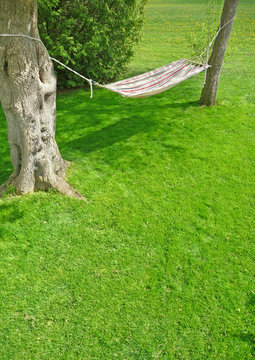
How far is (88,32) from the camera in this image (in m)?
6.64

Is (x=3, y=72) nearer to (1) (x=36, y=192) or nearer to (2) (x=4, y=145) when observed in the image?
(1) (x=36, y=192)

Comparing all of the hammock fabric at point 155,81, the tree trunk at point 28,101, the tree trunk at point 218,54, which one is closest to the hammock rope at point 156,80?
the hammock fabric at point 155,81

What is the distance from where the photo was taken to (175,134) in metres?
5.43

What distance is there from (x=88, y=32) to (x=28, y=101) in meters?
4.24

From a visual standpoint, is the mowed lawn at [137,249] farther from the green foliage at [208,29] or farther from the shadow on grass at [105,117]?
the green foliage at [208,29]

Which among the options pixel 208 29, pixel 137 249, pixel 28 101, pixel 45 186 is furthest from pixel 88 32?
pixel 137 249

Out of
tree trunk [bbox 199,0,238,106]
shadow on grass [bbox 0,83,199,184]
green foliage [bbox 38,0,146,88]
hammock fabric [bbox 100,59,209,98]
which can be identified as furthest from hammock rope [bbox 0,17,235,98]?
green foliage [bbox 38,0,146,88]

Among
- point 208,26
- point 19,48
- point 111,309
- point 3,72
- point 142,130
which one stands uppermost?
point 208,26

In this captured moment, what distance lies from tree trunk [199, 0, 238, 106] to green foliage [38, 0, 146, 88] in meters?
2.56

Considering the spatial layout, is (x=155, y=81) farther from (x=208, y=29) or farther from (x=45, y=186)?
(x=208, y=29)

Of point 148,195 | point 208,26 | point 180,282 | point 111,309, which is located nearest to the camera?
point 111,309

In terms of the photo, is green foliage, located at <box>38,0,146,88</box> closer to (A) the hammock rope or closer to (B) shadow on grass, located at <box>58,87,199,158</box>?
(B) shadow on grass, located at <box>58,87,199,158</box>

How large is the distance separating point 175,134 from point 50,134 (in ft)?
8.60

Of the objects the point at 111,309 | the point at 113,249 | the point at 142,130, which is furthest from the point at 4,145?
the point at 111,309
